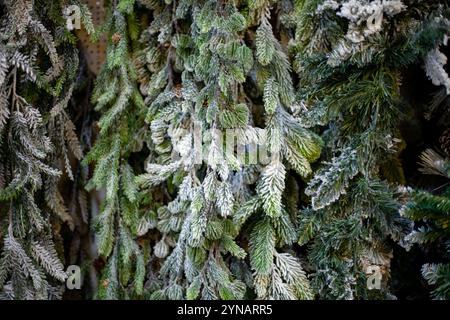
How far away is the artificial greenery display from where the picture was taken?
93 cm

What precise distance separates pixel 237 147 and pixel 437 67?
1.45 feet

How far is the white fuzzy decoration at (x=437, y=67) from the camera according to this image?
2.85 feet

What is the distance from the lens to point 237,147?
1.03m

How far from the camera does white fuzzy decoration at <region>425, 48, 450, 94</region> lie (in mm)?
870

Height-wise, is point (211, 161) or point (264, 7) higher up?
point (264, 7)

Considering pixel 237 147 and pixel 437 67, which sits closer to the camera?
pixel 437 67

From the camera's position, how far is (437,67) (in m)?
0.87

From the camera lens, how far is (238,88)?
1.11m

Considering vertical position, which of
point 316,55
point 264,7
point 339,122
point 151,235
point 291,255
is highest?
point 264,7

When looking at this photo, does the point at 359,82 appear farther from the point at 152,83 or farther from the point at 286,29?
the point at 152,83

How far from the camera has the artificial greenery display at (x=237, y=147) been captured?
934 millimetres

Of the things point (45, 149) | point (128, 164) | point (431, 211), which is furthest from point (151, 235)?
point (431, 211)

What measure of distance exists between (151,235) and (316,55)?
66 centimetres

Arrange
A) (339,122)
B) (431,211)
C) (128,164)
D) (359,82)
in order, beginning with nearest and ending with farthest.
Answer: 1. (431,211)
2. (359,82)
3. (339,122)
4. (128,164)
